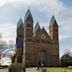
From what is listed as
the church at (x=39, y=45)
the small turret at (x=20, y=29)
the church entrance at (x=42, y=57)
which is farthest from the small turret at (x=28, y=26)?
the small turret at (x=20, y=29)

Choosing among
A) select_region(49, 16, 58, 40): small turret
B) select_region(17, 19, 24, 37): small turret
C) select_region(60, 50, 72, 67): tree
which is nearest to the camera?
select_region(60, 50, 72, 67): tree

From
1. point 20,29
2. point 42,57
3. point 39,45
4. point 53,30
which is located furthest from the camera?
point 20,29

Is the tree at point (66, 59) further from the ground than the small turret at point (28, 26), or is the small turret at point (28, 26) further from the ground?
the small turret at point (28, 26)

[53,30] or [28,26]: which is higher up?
[28,26]

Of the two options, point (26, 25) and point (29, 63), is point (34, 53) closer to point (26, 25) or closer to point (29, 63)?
point (29, 63)

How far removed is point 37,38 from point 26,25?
6.25 meters

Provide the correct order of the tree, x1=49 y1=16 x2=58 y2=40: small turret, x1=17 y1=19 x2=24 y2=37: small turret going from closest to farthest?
the tree → x1=49 y1=16 x2=58 y2=40: small turret → x1=17 y1=19 x2=24 y2=37: small turret

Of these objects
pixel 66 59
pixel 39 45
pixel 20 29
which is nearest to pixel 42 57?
pixel 39 45

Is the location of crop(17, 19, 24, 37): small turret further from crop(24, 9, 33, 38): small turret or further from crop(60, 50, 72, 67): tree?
crop(60, 50, 72, 67): tree

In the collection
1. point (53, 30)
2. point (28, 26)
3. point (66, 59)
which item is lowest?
point (66, 59)

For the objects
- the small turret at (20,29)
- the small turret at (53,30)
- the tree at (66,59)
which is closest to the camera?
the tree at (66,59)

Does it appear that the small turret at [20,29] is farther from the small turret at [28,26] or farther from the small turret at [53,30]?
the small turret at [53,30]

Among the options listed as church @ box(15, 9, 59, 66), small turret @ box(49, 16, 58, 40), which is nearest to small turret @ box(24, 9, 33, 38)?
church @ box(15, 9, 59, 66)

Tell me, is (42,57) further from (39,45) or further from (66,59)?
(66,59)
